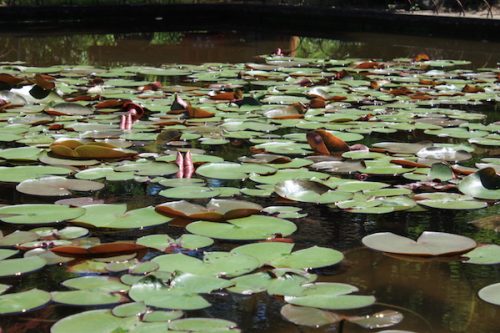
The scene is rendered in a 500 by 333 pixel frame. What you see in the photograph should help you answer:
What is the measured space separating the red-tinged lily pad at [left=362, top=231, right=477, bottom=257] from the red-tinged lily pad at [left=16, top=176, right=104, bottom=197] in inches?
37.8

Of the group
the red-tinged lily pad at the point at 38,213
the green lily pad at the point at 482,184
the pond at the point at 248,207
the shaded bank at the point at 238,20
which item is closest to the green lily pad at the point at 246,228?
the pond at the point at 248,207

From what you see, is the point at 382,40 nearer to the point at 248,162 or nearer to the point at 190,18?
the point at 190,18

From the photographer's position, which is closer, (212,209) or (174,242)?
(174,242)

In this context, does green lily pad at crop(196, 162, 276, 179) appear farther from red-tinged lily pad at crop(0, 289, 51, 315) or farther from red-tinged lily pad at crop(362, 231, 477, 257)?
red-tinged lily pad at crop(0, 289, 51, 315)

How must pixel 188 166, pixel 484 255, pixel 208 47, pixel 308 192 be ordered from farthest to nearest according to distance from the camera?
pixel 208 47 < pixel 188 166 < pixel 308 192 < pixel 484 255

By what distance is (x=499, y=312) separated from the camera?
6.68 ft

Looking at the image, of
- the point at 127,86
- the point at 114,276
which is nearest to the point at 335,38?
the point at 127,86

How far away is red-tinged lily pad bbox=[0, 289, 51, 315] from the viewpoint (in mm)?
1935

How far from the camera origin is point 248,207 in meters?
2.66

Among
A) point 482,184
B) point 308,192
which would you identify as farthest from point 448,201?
point 308,192

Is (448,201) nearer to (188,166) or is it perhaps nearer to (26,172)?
(188,166)

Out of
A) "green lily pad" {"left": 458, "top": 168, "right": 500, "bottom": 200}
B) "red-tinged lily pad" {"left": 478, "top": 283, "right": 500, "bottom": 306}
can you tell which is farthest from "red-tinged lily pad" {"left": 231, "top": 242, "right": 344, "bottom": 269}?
"green lily pad" {"left": 458, "top": 168, "right": 500, "bottom": 200}

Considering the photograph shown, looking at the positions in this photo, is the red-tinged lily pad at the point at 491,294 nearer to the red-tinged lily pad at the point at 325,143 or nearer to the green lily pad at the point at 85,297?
the green lily pad at the point at 85,297

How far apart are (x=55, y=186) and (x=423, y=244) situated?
1195 millimetres
